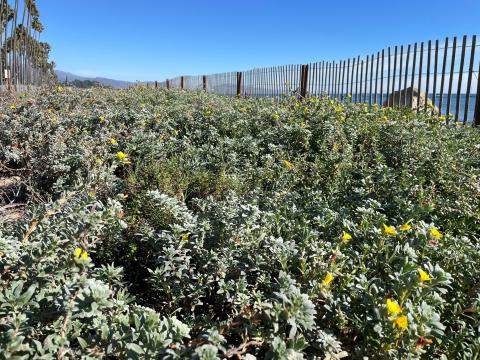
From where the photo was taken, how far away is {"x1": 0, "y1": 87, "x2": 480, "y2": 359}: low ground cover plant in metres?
1.50

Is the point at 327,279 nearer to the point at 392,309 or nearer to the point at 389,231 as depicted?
the point at 392,309

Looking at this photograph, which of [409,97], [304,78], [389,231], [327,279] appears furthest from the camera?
[304,78]

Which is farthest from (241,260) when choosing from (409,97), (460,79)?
(409,97)

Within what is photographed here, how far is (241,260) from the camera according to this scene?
2.15 metres

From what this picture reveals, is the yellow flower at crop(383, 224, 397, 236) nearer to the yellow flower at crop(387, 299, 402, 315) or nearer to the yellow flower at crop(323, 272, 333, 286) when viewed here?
the yellow flower at crop(323, 272, 333, 286)

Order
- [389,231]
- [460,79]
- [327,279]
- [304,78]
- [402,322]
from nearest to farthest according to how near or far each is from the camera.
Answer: [402,322], [327,279], [389,231], [460,79], [304,78]

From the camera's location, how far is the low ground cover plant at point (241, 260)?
4.93 ft

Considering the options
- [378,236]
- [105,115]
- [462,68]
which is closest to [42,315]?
[378,236]

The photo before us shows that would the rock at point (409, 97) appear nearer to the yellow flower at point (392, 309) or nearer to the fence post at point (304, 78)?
the fence post at point (304, 78)

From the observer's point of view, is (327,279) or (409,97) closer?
(327,279)

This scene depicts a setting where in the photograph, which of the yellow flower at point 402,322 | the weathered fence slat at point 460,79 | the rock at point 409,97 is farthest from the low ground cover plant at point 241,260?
the rock at point 409,97

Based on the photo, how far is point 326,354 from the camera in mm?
1551

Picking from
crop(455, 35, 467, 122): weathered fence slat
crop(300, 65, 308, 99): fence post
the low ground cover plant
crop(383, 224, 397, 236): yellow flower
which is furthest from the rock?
crop(383, 224, 397, 236): yellow flower

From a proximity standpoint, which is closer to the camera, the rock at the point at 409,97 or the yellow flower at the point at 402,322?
the yellow flower at the point at 402,322
